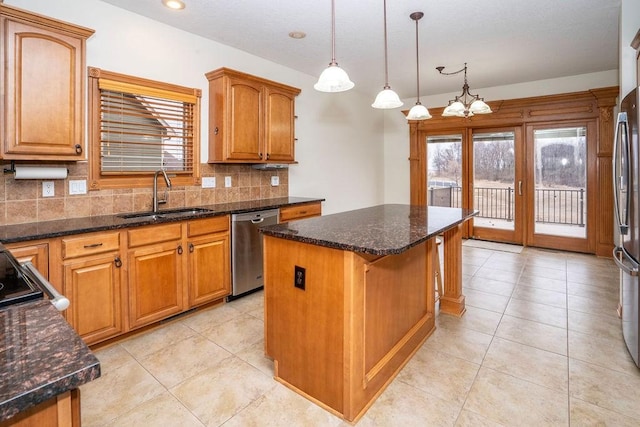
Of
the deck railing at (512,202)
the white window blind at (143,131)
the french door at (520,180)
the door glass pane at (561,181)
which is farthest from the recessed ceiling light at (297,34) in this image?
the door glass pane at (561,181)

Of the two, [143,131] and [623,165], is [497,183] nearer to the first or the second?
[623,165]

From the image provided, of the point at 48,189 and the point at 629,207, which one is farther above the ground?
the point at 48,189

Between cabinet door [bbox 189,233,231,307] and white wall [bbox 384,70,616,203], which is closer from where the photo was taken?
cabinet door [bbox 189,233,231,307]

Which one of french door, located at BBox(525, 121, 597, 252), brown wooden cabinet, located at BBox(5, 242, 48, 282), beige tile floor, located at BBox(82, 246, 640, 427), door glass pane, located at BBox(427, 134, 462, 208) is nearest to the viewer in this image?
beige tile floor, located at BBox(82, 246, 640, 427)

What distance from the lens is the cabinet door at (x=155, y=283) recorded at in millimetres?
2592

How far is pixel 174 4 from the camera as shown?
2.87 metres

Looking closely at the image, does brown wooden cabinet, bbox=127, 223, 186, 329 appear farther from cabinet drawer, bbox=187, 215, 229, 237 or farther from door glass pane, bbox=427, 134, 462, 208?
door glass pane, bbox=427, 134, 462, 208

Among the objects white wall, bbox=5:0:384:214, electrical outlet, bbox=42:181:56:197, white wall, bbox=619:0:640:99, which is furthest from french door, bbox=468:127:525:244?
electrical outlet, bbox=42:181:56:197

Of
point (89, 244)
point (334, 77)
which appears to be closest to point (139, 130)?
point (89, 244)

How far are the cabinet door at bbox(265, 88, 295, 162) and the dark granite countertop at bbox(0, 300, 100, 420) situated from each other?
10.3 ft

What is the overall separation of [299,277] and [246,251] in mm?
1550

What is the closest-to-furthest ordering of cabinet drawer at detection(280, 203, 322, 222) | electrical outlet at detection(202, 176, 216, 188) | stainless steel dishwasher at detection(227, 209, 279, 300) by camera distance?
stainless steel dishwasher at detection(227, 209, 279, 300) < electrical outlet at detection(202, 176, 216, 188) < cabinet drawer at detection(280, 203, 322, 222)

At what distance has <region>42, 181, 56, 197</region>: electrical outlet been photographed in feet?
8.37

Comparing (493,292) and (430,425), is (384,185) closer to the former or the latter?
(493,292)
